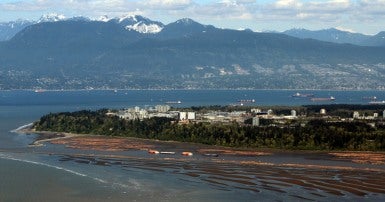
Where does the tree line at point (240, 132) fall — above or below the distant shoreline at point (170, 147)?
above

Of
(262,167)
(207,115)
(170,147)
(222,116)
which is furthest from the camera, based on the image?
(207,115)

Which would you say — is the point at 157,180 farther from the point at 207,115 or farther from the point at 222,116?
the point at 207,115

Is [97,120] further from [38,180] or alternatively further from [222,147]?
[38,180]

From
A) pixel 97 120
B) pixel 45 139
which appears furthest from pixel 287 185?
pixel 97 120

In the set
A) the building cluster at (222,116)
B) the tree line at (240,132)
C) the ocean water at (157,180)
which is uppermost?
the building cluster at (222,116)

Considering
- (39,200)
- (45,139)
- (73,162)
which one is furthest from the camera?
(45,139)

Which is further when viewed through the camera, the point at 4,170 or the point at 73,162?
the point at 73,162

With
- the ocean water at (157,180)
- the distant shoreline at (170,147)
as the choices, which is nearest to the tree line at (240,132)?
the distant shoreline at (170,147)

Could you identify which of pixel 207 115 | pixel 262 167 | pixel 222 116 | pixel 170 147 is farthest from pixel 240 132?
pixel 207 115

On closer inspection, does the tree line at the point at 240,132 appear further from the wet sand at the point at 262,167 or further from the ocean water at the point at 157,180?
the ocean water at the point at 157,180

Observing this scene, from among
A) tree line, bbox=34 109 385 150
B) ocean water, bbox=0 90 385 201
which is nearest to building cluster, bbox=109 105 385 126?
tree line, bbox=34 109 385 150

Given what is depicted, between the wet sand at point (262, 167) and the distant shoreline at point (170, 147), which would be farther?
the distant shoreline at point (170, 147)
